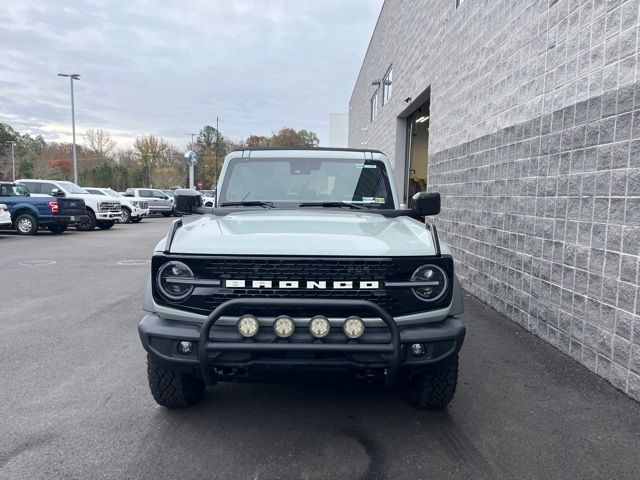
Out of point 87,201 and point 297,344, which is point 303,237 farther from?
point 87,201

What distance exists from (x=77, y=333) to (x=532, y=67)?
6.00 metres

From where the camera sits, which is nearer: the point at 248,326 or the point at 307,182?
the point at 248,326

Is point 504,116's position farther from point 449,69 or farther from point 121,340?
point 121,340

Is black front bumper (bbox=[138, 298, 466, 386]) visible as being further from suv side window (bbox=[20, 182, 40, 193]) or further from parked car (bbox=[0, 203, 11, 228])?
suv side window (bbox=[20, 182, 40, 193])

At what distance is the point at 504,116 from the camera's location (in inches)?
257

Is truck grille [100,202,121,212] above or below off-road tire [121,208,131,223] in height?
above

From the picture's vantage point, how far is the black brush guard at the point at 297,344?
275 cm

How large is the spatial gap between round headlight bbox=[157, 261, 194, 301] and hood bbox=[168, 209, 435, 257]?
0.35 ft

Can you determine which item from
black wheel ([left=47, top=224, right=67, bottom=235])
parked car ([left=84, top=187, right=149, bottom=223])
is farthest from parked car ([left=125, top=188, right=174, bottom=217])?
black wheel ([left=47, top=224, right=67, bottom=235])

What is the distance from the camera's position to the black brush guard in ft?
9.02

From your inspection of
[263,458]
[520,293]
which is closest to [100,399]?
[263,458]

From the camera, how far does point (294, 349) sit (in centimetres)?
274

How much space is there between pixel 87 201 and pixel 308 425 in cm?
1874

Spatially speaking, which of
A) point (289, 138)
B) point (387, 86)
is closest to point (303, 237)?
point (387, 86)
